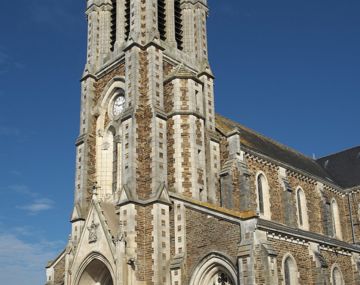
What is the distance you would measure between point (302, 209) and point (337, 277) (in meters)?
7.23

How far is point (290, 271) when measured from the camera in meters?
24.4

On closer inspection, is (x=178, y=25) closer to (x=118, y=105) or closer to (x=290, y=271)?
(x=118, y=105)

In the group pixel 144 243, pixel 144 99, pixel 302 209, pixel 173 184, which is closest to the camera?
pixel 144 243

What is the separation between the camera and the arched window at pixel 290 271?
24.2 meters

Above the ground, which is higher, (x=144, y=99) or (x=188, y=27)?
(x=188, y=27)

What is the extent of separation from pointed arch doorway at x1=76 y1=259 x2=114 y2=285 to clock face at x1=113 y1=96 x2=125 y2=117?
896 cm

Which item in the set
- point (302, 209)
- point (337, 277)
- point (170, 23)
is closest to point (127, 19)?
point (170, 23)

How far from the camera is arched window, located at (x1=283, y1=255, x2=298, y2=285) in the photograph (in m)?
24.2

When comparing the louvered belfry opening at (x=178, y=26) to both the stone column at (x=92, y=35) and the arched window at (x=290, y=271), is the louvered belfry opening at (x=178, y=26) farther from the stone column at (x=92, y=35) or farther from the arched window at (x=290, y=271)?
the arched window at (x=290, y=271)

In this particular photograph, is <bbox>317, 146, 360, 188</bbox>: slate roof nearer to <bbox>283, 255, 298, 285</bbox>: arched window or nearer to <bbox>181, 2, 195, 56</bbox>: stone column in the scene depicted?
<bbox>181, 2, 195, 56</bbox>: stone column

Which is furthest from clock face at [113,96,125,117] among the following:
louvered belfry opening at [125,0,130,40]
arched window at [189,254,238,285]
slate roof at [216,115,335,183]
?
arched window at [189,254,238,285]

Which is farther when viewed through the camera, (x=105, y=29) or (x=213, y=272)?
(x=105, y=29)

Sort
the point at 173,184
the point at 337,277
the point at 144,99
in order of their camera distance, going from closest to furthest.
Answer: the point at 173,184 < the point at 337,277 < the point at 144,99

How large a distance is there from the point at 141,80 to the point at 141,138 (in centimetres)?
Result: 347
